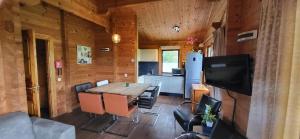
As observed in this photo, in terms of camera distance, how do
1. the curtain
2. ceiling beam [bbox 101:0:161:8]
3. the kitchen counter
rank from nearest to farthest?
the curtain → ceiling beam [bbox 101:0:161:8] → the kitchen counter

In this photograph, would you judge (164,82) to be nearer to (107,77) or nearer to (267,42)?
(107,77)

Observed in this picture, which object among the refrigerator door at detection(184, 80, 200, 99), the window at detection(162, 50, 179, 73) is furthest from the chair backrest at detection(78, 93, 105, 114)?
the window at detection(162, 50, 179, 73)

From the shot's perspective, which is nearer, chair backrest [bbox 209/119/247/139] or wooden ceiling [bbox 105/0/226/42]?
chair backrest [bbox 209/119/247/139]

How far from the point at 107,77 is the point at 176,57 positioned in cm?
362

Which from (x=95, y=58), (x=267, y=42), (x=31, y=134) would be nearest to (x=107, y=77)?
(x=95, y=58)

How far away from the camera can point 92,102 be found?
2959 mm

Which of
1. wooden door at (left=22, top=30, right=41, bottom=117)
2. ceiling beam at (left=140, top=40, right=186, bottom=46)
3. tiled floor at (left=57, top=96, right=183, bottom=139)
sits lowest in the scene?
tiled floor at (left=57, top=96, right=183, bottom=139)

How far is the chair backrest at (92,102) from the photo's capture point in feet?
9.51

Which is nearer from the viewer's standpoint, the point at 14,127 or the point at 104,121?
the point at 14,127

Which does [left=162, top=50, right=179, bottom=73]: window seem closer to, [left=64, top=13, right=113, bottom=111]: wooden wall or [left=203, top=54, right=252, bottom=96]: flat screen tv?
[left=64, top=13, right=113, bottom=111]: wooden wall

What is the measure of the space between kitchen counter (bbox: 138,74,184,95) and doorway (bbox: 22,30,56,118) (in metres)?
2.77

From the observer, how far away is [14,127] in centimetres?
169

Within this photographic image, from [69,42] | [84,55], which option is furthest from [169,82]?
→ [69,42]

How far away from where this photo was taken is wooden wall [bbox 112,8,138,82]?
4.79 metres
